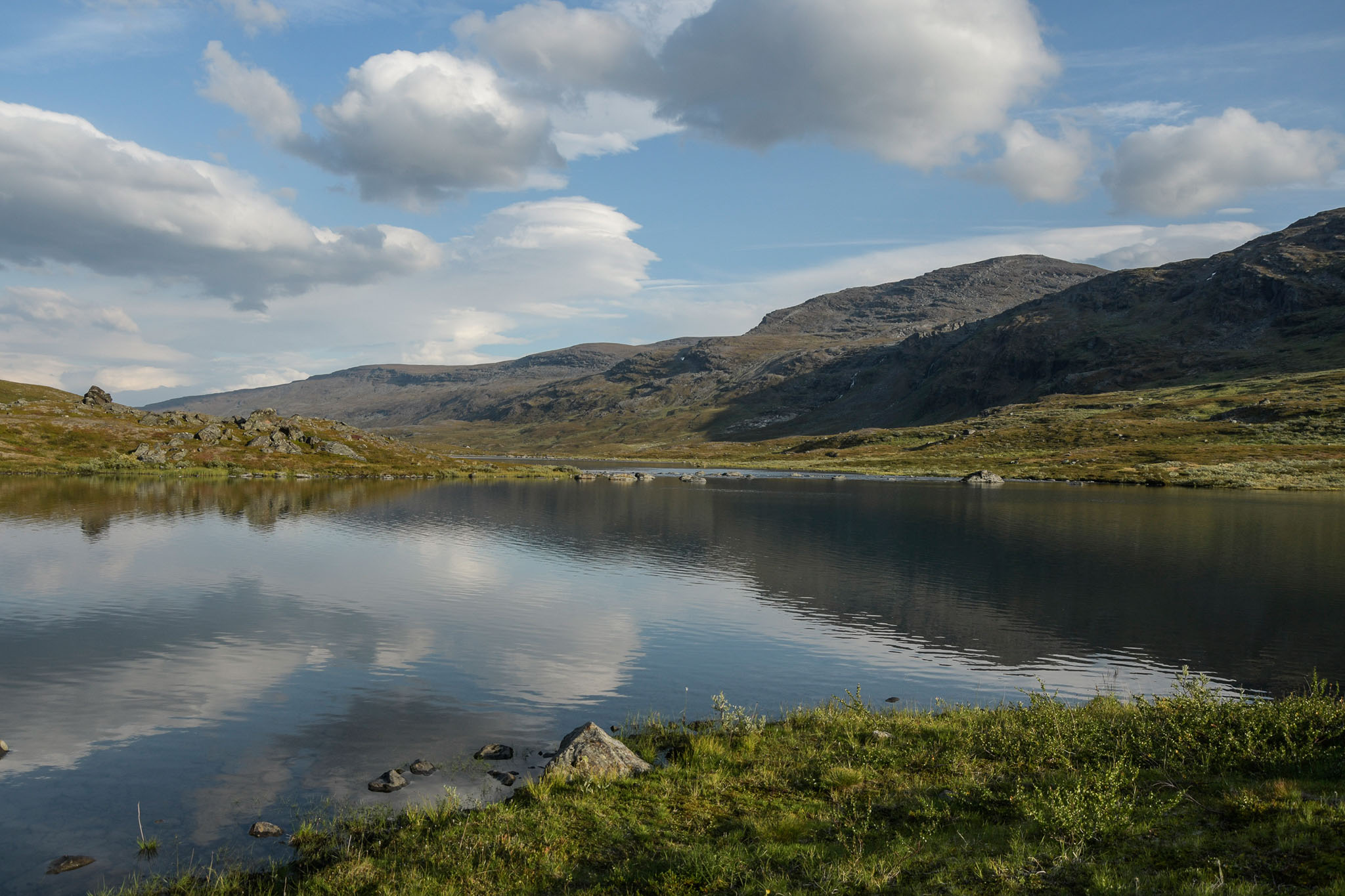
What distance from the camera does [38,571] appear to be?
45.0 metres

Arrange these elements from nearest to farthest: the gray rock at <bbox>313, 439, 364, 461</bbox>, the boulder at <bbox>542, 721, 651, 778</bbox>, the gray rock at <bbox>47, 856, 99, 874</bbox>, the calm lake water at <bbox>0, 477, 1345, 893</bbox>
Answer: the gray rock at <bbox>47, 856, 99, 874</bbox> < the boulder at <bbox>542, 721, 651, 778</bbox> < the calm lake water at <bbox>0, 477, 1345, 893</bbox> < the gray rock at <bbox>313, 439, 364, 461</bbox>

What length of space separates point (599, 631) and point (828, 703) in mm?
14161

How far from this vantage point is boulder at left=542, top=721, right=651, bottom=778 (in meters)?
17.3

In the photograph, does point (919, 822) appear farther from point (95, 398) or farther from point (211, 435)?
point (95, 398)

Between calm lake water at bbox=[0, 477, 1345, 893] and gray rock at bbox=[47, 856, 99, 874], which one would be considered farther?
calm lake water at bbox=[0, 477, 1345, 893]

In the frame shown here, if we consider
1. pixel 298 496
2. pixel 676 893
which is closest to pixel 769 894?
pixel 676 893

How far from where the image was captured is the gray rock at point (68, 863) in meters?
14.0

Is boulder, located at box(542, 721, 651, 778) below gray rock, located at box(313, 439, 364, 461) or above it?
below

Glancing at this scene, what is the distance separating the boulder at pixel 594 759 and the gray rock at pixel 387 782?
3.66 m

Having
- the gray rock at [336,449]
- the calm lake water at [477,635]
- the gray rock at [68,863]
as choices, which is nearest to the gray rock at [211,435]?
the gray rock at [336,449]

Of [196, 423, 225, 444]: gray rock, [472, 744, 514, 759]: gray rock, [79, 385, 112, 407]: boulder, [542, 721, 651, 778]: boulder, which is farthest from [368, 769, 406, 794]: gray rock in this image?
[79, 385, 112, 407]: boulder

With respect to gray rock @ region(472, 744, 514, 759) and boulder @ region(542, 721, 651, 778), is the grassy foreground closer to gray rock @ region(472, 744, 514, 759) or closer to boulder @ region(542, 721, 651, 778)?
boulder @ region(542, 721, 651, 778)

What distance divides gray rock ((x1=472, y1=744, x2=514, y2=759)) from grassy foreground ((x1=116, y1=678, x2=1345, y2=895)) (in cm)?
322

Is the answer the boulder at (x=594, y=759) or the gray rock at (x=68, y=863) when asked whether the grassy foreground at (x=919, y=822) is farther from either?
the gray rock at (x=68, y=863)
